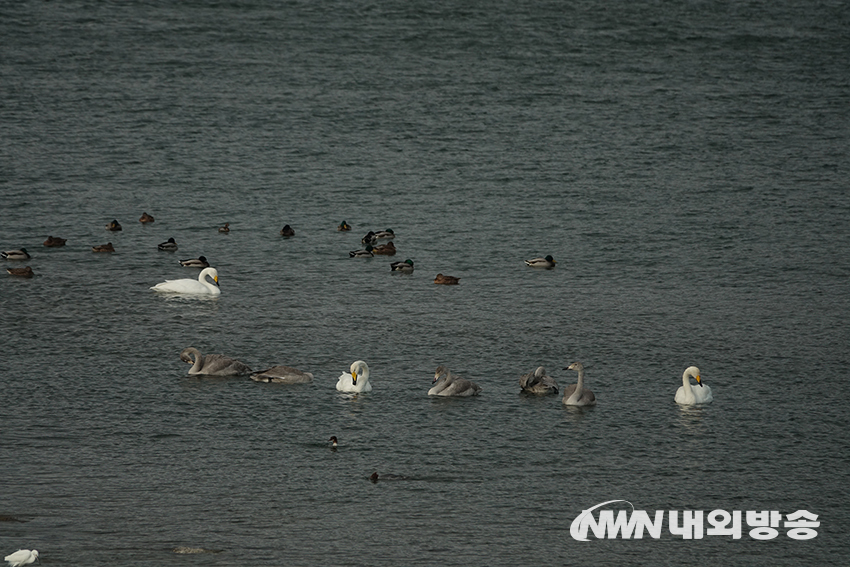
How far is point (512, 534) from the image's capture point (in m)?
18.9

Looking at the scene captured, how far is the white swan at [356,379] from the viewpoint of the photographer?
81.7 feet

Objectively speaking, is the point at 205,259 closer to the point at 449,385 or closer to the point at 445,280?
the point at 445,280

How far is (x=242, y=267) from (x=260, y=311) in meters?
4.97

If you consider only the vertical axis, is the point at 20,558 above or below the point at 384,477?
below

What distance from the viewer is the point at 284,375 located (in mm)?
25500

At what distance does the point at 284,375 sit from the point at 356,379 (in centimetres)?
156

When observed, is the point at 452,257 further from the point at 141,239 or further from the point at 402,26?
the point at 402,26

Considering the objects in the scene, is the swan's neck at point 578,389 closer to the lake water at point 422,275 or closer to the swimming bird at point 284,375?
the lake water at point 422,275

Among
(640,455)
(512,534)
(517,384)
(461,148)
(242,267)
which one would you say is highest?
(461,148)

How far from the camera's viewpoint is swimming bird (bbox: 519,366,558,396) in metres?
25.0

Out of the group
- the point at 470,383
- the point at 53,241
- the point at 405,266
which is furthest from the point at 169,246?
the point at 470,383

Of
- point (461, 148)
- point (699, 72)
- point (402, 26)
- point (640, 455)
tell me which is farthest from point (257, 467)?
point (402, 26)

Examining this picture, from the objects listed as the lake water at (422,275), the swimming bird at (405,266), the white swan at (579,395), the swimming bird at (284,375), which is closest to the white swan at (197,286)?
the lake water at (422,275)

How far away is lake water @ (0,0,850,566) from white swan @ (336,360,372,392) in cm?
36
